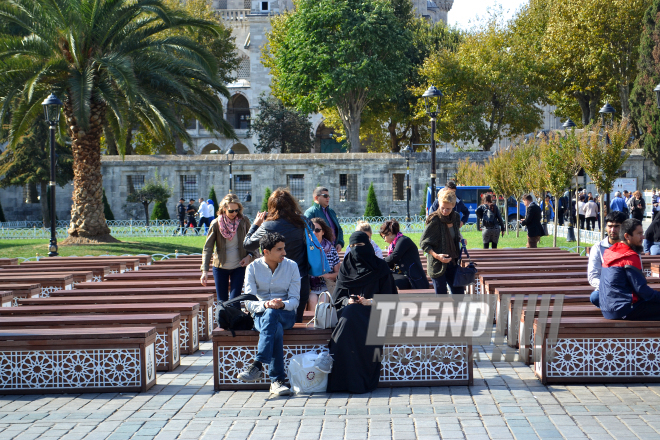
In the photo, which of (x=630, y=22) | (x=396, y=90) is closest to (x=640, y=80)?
(x=630, y=22)

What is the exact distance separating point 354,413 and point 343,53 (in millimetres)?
32843

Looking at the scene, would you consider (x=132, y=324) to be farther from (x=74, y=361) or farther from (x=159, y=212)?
A: (x=159, y=212)

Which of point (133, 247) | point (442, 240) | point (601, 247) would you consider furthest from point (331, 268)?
point (133, 247)

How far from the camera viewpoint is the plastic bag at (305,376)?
6035 mm

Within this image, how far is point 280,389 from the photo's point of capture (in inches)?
234

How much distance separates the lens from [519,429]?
4930 mm

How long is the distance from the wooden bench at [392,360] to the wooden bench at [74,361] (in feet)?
2.26

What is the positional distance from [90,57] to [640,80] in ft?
87.4

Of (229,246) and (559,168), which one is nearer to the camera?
(229,246)

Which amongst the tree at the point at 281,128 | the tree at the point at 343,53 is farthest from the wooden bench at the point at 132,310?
Result: the tree at the point at 281,128

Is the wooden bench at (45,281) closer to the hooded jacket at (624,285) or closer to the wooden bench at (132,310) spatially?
the wooden bench at (132,310)

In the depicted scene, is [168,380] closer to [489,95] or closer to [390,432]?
[390,432]

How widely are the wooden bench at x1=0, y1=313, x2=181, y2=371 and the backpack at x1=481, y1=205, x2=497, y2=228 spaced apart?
9137 mm

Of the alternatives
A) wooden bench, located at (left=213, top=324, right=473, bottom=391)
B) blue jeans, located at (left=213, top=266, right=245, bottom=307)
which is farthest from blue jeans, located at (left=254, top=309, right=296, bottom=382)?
blue jeans, located at (left=213, top=266, right=245, bottom=307)
